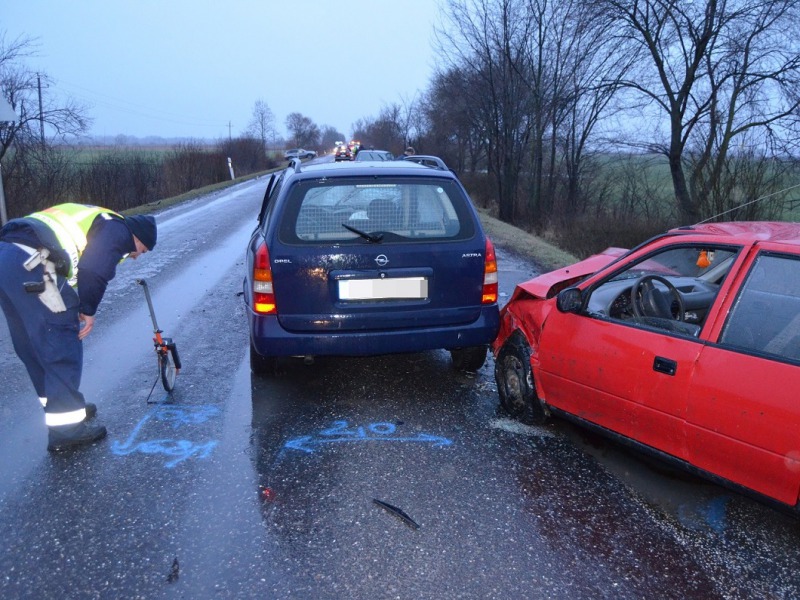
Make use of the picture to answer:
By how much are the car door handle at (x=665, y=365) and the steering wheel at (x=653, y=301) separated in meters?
0.48

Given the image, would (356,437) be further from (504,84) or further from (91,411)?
(504,84)

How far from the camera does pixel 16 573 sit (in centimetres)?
269

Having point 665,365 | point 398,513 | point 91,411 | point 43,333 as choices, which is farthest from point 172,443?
point 665,365

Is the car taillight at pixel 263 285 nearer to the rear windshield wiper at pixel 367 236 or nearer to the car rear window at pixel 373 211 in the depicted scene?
the car rear window at pixel 373 211

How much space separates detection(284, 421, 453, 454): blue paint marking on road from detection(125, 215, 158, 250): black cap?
5.23 feet

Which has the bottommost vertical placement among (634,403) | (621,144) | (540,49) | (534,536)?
(534,536)

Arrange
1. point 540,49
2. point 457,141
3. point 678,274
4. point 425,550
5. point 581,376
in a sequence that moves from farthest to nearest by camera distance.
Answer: point 457,141, point 540,49, point 678,274, point 581,376, point 425,550

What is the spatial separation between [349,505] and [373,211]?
2.11 metres

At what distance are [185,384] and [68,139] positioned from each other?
1761 cm

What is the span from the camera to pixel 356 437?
408cm

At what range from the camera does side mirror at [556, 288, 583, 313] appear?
3838mm

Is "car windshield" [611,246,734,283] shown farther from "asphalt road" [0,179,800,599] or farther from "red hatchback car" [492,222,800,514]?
"asphalt road" [0,179,800,599]

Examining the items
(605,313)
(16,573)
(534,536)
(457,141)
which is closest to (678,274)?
(605,313)

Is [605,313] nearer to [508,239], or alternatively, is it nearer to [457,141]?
[508,239]
